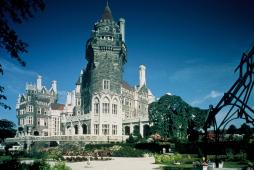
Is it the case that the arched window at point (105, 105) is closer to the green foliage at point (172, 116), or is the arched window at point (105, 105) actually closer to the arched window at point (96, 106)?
the arched window at point (96, 106)

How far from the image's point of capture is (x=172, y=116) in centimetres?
5631

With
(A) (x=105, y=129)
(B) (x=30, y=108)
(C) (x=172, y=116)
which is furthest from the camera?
(B) (x=30, y=108)

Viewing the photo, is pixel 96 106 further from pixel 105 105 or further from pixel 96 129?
pixel 96 129

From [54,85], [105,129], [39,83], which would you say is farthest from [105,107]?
[54,85]

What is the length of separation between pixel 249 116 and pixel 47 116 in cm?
9280

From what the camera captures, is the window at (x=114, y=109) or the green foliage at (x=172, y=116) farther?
the window at (x=114, y=109)

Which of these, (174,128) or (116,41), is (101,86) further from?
(174,128)

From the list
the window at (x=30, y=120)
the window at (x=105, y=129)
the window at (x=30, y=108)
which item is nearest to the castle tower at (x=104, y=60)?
the window at (x=105, y=129)

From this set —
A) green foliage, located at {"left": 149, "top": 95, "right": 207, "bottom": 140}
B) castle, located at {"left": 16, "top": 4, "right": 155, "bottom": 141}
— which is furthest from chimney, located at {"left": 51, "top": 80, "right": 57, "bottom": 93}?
green foliage, located at {"left": 149, "top": 95, "right": 207, "bottom": 140}

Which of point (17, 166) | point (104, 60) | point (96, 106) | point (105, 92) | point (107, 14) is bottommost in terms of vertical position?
point (17, 166)

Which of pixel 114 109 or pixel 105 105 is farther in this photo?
pixel 114 109

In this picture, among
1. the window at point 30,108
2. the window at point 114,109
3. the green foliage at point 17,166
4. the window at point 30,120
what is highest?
the window at point 30,108

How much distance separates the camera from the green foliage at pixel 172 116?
55.8 m

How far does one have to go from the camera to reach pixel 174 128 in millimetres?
56062
